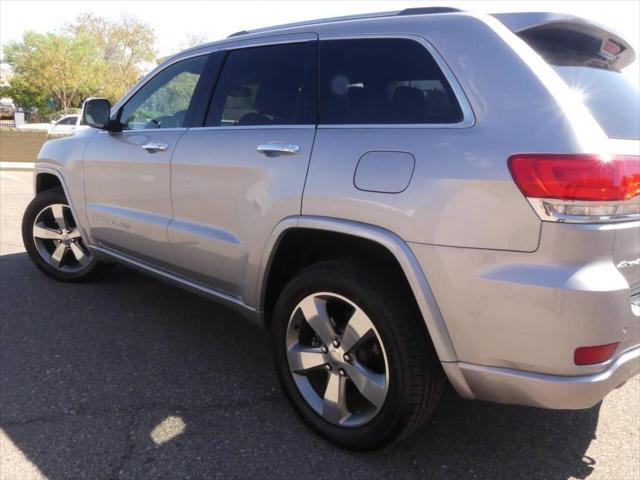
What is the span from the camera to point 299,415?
2.69 m

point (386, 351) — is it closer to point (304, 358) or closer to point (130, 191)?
point (304, 358)

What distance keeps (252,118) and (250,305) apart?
988mm

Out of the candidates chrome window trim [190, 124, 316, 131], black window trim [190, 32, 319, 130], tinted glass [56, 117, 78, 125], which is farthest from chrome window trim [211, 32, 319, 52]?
tinted glass [56, 117, 78, 125]

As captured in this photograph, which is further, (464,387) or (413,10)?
(413,10)

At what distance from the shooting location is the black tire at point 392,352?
222 centimetres

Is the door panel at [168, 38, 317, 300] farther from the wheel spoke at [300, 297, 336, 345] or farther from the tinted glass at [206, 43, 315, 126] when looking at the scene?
the wheel spoke at [300, 297, 336, 345]

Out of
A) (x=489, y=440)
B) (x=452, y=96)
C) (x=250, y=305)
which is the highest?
(x=452, y=96)

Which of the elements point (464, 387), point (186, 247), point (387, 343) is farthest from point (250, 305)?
point (464, 387)

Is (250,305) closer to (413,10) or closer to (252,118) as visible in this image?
(252,118)

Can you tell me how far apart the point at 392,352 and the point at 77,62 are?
51837 millimetres

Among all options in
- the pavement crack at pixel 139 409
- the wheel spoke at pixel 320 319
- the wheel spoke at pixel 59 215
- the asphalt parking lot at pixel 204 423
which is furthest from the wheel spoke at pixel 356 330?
the wheel spoke at pixel 59 215

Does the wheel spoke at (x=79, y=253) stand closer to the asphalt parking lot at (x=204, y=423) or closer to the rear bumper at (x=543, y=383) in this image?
the asphalt parking lot at (x=204, y=423)

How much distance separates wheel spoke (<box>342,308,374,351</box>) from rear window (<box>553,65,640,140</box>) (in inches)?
45.7

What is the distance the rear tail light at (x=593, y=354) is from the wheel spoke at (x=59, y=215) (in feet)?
13.3
